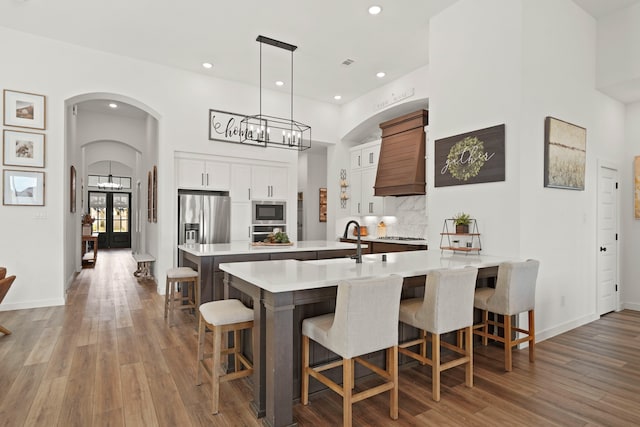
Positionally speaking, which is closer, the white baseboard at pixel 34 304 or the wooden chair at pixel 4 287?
the wooden chair at pixel 4 287

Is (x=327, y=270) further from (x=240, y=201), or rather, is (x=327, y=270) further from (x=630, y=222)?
(x=630, y=222)

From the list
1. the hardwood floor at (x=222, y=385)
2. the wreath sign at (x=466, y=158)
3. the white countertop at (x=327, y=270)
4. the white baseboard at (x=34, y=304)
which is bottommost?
the hardwood floor at (x=222, y=385)

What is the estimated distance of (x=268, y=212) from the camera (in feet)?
21.5

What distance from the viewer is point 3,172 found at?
173 inches

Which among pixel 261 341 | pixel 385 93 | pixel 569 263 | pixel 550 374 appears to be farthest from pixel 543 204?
pixel 385 93

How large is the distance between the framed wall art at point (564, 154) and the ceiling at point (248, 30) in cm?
151

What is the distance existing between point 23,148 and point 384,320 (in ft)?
16.7

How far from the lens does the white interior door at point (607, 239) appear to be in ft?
14.4

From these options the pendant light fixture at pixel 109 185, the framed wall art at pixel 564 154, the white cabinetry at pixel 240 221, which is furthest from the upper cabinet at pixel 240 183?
the pendant light fixture at pixel 109 185

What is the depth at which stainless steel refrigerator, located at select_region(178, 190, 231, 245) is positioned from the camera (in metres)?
5.70

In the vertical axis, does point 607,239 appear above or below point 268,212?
below

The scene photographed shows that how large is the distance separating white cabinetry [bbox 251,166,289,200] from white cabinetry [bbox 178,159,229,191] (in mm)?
525

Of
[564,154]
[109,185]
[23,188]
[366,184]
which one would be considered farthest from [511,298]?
[109,185]

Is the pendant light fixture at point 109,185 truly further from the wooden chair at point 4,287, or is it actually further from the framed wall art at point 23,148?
the wooden chair at point 4,287
